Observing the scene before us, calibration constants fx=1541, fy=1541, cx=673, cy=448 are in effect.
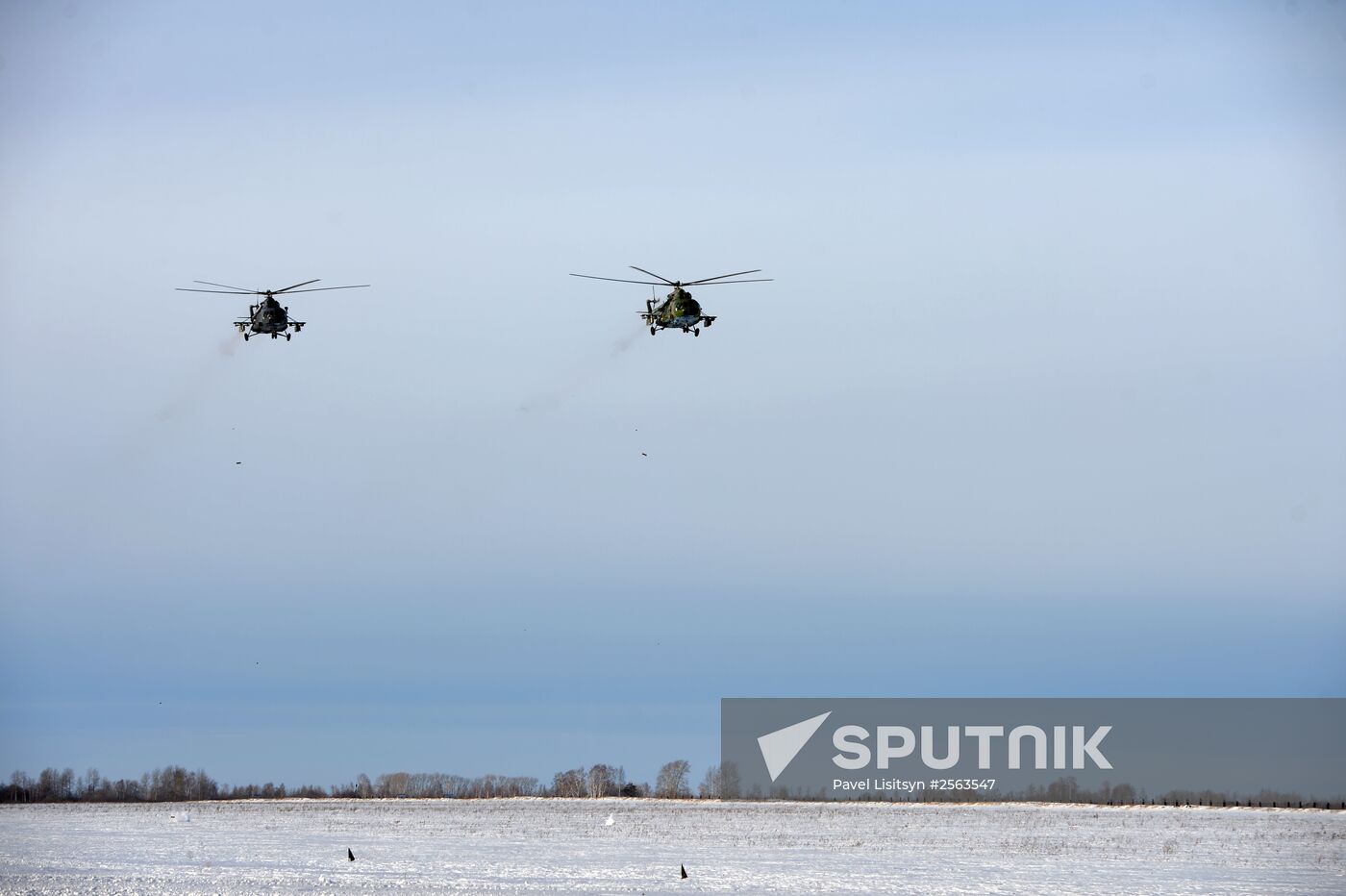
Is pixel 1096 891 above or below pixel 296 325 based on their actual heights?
below

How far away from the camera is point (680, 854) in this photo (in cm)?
5116

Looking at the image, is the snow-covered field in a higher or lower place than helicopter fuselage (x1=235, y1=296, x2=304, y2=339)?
lower

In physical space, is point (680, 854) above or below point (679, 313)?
below

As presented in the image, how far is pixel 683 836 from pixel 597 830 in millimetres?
6161

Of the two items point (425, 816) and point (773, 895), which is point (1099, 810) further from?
point (773, 895)

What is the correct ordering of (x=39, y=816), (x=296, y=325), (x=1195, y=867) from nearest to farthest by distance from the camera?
(x=1195, y=867) → (x=296, y=325) → (x=39, y=816)

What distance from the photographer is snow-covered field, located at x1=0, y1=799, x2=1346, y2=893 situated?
4181 cm

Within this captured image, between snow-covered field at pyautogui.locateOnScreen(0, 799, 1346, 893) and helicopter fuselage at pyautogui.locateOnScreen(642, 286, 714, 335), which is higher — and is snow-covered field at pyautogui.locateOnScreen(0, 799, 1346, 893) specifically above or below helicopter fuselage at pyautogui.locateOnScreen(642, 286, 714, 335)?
below

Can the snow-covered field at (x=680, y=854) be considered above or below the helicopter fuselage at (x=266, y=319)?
below

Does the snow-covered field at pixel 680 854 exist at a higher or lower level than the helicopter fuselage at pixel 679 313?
lower

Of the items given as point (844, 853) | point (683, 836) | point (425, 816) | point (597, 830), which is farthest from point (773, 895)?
point (425, 816)

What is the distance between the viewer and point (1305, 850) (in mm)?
52875

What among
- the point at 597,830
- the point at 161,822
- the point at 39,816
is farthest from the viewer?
the point at 39,816

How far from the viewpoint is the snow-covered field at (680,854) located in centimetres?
4181
